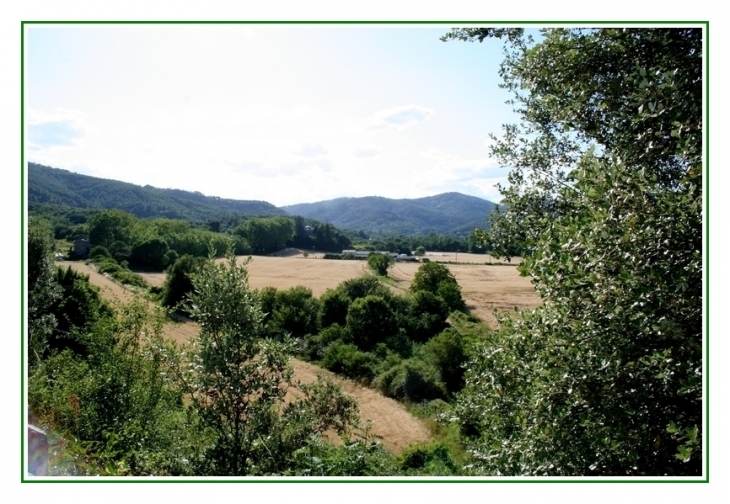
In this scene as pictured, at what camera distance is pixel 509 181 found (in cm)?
681

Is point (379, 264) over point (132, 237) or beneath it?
beneath

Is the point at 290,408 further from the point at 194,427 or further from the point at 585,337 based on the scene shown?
the point at 585,337

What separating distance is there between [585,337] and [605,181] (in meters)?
1.31

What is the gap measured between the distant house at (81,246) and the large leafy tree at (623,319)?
62.4m

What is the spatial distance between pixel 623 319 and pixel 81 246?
211 ft

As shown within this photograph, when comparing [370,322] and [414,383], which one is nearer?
[414,383]

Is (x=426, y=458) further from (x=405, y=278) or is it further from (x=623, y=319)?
(x=405, y=278)

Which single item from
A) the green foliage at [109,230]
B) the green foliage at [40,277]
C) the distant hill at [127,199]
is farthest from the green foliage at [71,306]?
the distant hill at [127,199]

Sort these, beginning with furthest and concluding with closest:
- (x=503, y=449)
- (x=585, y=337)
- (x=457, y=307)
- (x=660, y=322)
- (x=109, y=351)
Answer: (x=457, y=307) < (x=109, y=351) < (x=503, y=449) < (x=585, y=337) < (x=660, y=322)

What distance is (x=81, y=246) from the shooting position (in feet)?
189

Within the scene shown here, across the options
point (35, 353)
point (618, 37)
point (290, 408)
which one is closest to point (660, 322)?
point (618, 37)

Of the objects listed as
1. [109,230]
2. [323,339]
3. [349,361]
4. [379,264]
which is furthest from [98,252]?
[349,361]

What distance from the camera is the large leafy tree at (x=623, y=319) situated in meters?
3.83

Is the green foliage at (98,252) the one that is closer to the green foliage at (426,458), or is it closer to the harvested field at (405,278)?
the harvested field at (405,278)
